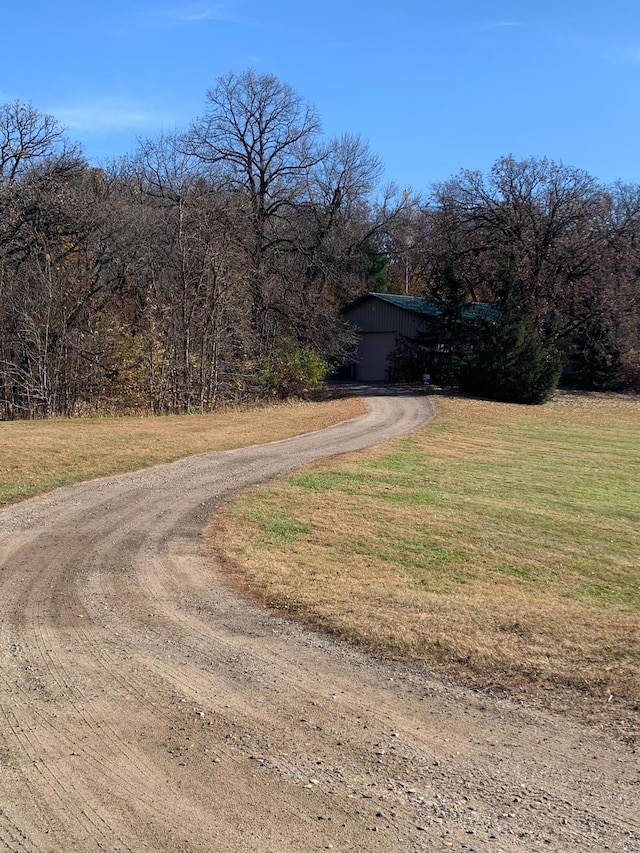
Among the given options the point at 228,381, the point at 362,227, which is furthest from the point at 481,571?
the point at 362,227

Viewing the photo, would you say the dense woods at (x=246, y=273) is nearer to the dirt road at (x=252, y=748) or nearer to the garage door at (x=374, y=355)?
the garage door at (x=374, y=355)

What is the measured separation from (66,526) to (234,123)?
3094 cm

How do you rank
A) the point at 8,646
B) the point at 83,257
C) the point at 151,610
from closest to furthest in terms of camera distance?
the point at 8,646
the point at 151,610
the point at 83,257

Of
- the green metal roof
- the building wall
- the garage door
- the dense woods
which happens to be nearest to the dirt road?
the dense woods

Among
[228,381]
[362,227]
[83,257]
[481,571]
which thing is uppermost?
[362,227]

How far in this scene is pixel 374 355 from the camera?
1533 inches

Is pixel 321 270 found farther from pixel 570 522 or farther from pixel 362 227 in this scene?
pixel 570 522

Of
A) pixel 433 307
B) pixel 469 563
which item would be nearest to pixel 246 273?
pixel 433 307

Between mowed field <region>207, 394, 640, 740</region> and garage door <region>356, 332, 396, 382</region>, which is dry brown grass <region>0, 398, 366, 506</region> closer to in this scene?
mowed field <region>207, 394, 640, 740</region>

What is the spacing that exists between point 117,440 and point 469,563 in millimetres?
9599

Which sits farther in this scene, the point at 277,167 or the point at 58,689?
the point at 277,167

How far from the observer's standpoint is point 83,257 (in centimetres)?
2386

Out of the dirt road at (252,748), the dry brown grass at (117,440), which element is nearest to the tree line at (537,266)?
the dry brown grass at (117,440)

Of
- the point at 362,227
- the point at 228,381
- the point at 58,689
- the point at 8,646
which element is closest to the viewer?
the point at 58,689
